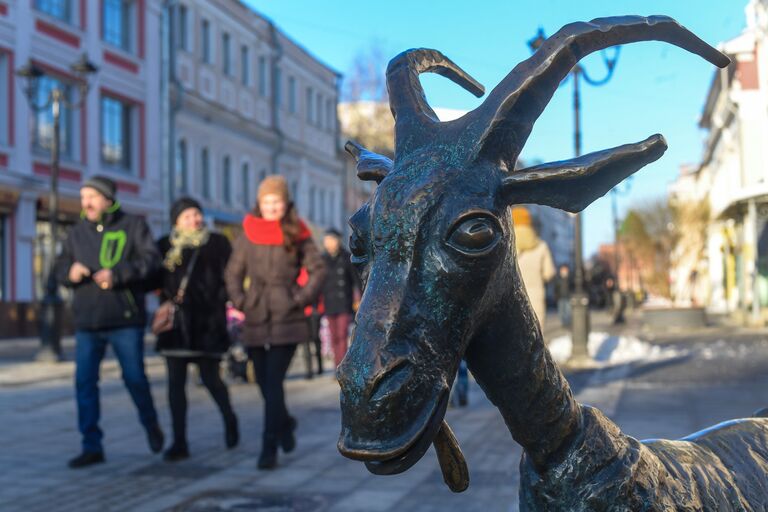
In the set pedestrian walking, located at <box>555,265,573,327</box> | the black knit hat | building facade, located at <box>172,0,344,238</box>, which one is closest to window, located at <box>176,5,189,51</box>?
building facade, located at <box>172,0,344,238</box>

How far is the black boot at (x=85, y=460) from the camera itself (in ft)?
18.9

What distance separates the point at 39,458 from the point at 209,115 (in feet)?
88.2

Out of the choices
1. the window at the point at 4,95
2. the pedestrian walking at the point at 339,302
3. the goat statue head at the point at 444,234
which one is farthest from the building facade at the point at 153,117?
the goat statue head at the point at 444,234

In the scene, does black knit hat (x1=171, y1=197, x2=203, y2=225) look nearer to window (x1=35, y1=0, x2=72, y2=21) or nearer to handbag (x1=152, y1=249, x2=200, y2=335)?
handbag (x1=152, y1=249, x2=200, y2=335)

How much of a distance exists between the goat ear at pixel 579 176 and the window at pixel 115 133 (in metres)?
25.3

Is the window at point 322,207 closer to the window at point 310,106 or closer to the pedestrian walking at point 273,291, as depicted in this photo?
the window at point 310,106

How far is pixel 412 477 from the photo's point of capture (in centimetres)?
535

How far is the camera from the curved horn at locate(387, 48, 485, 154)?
1.46m

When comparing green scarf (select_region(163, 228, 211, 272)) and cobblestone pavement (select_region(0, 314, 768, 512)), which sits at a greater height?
green scarf (select_region(163, 228, 211, 272))

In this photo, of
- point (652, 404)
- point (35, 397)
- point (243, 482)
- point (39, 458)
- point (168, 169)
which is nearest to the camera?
point (243, 482)

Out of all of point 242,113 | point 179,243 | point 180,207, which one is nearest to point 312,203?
point 242,113

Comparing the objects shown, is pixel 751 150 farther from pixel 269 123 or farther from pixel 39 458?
pixel 39 458

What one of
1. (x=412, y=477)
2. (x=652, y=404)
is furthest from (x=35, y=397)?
(x=652, y=404)

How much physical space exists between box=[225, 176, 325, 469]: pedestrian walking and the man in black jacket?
0.68 meters
